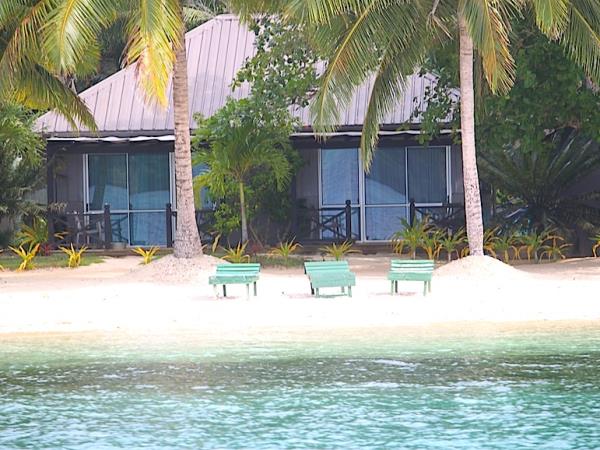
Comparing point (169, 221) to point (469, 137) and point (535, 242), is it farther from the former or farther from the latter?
point (469, 137)

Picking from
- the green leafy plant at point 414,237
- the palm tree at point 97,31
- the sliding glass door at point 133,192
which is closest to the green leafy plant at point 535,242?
the green leafy plant at point 414,237

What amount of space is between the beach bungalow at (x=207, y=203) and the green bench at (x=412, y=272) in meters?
9.53

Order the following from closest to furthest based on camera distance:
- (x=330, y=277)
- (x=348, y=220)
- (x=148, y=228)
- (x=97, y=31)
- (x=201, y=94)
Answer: (x=330, y=277) < (x=97, y=31) < (x=348, y=220) < (x=201, y=94) < (x=148, y=228)

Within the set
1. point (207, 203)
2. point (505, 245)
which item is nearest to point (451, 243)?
point (505, 245)

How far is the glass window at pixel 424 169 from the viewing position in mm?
29156

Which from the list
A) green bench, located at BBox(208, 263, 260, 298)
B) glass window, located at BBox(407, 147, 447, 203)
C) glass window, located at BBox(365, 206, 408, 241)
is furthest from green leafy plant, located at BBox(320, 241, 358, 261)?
green bench, located at BBox(208, 263, 260, 298)

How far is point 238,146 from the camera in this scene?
80.0ft

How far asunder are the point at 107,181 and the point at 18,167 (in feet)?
8.92

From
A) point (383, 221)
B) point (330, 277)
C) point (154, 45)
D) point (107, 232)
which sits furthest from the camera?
point (383, 221)

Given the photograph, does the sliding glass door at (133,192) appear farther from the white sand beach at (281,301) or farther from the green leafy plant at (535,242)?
the green leafy plant at (535,242)

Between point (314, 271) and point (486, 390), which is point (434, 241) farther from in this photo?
point (486, 390)

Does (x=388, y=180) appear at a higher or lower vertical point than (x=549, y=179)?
higher

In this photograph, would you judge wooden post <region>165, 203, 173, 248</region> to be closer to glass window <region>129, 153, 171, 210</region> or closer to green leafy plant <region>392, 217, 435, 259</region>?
glass window <region>129, 153, 171, 210</region>

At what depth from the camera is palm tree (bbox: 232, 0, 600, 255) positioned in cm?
1827
